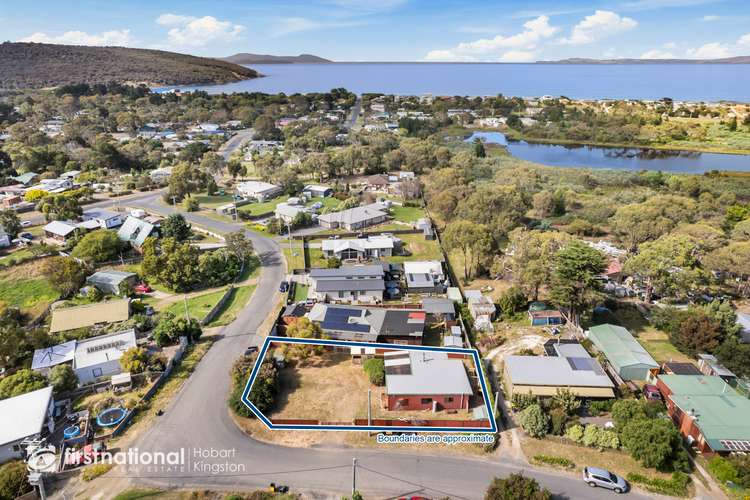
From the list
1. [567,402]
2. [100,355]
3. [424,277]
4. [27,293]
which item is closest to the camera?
[567,402]

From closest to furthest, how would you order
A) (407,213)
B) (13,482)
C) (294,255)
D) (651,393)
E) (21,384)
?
(13,482), (21,384), (651,393), (294,255), (407,213)

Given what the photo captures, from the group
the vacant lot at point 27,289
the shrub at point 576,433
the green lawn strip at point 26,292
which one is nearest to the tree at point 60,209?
the vacant lot at point 27,289

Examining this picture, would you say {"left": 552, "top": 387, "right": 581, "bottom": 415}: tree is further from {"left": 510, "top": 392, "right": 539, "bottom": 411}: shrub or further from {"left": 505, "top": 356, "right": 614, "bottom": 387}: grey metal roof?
{"left": 510, "top": 392, "right": 539, "bottom": 411}: shrub

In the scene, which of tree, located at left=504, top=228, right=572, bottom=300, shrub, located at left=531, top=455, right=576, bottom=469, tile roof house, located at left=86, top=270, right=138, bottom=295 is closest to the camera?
shrub, located at left=531, top=455, right=576, bottom=469

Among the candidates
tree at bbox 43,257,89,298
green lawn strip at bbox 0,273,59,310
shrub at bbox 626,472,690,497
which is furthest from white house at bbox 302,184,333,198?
shrub at bbox 626,472,690,497

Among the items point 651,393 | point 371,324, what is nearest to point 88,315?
point 371,324

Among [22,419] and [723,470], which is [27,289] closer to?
[22,419]
